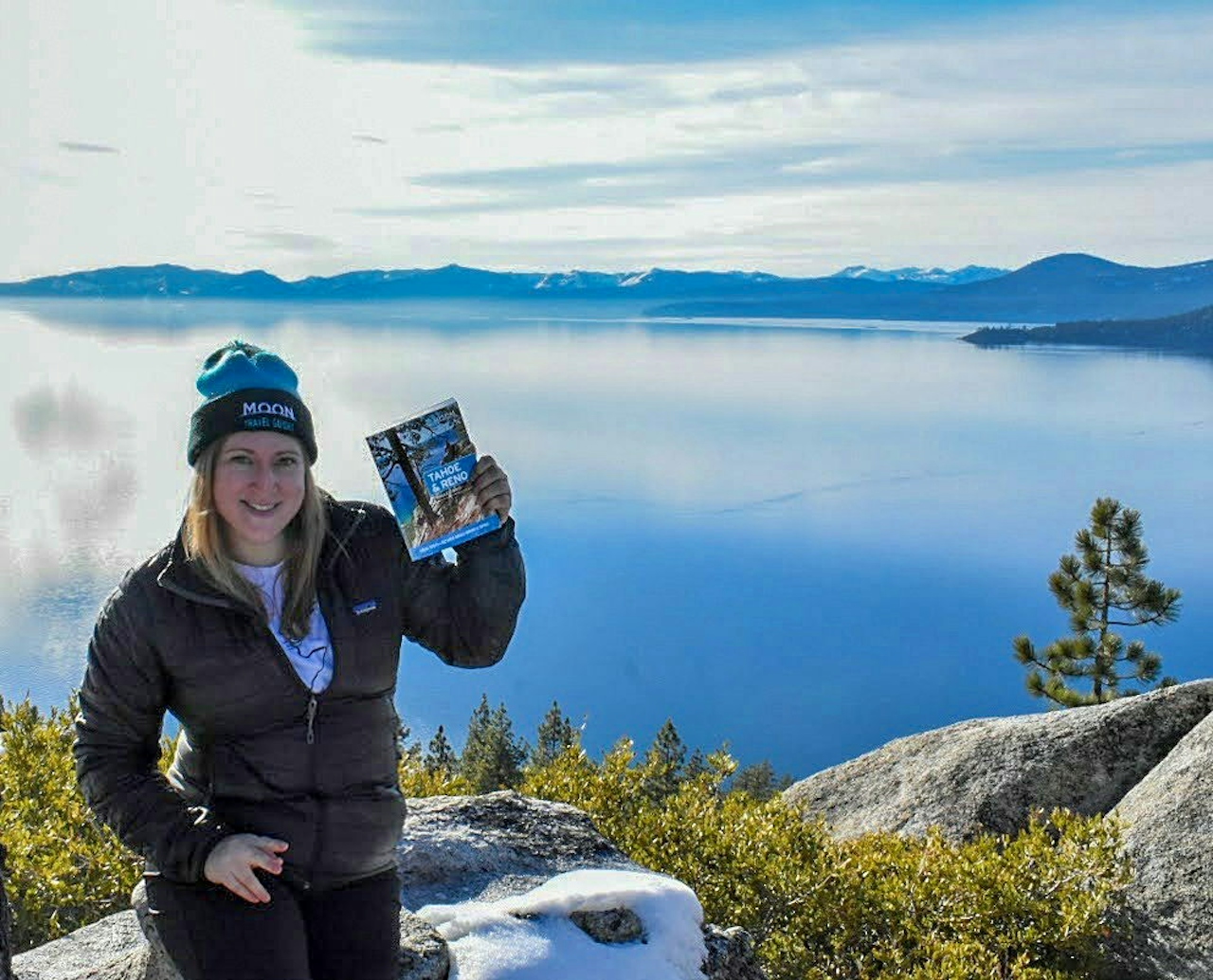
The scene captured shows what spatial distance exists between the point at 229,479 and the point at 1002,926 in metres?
4.38

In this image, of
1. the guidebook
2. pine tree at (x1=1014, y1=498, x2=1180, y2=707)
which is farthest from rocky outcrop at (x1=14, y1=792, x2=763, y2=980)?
pine tree at (x1=1014, y1=498, x2=1180, y2=707)

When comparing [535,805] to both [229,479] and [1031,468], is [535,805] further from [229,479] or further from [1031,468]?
[1031,468]

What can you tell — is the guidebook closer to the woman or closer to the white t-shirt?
the woman

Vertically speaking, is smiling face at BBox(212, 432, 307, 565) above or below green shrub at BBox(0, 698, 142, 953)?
above

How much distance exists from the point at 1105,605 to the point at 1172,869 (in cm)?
1939

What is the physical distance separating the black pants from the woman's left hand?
119 centimetres

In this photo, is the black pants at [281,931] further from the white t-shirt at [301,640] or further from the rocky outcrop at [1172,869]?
the rocky outcrop at [1172,869]

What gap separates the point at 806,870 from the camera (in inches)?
241

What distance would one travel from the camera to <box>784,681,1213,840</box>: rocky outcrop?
8562 mm

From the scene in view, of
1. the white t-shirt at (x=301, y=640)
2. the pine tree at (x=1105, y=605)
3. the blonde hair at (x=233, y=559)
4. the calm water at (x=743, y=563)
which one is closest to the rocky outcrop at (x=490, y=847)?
the white t-shirt at (x=301, y=640)

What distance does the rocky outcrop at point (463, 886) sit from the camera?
4102mm

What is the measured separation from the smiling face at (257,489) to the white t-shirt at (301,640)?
0.16 feet

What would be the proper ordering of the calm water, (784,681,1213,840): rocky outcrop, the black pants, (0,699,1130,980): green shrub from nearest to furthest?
the black pants < (0,699,1130,980): green shrub < (784,681,1213,840): rocky outcrop < the calm water

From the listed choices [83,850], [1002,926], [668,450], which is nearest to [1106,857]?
[1002,926]
